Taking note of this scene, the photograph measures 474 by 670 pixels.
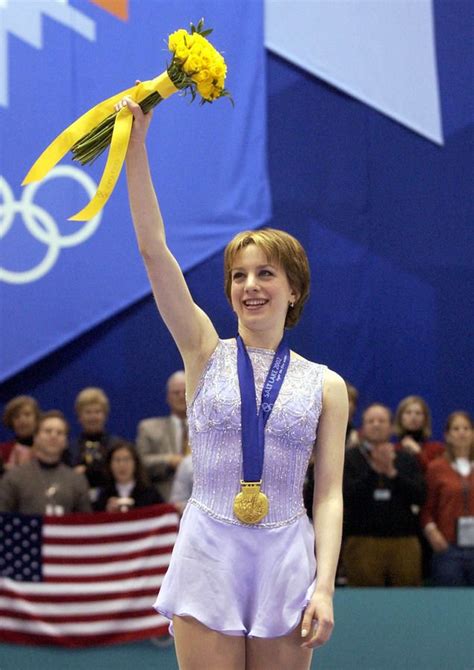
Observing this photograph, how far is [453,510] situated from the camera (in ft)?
23.2

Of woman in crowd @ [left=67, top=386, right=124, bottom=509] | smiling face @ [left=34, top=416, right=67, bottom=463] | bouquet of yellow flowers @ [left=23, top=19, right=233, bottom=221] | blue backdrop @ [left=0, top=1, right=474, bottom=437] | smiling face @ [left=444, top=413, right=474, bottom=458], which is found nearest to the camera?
bouquet of yellow flowers @ [left=23, top=19, right=233, bottom=221]

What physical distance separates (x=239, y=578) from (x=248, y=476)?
0.25 metres

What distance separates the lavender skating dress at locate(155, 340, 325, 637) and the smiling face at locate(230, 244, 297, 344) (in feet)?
0.44

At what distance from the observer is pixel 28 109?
893 centimetres

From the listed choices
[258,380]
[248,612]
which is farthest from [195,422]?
[248,612]

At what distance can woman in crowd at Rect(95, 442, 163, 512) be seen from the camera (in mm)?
6793

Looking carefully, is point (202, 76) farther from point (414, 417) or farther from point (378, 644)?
point (414, 417)

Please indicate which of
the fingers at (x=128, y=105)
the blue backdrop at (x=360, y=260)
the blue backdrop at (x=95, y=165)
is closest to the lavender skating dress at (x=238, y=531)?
the fingers at (x=128, y=105)

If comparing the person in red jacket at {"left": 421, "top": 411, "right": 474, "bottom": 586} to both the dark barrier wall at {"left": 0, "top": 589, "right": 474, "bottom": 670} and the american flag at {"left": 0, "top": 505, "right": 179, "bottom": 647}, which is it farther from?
the american flag at {"left": 0, "top": 505, "right": 179, "bottom": 647}

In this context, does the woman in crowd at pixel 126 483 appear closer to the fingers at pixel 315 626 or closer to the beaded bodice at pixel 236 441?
the beaded bodice at pixel 236 441

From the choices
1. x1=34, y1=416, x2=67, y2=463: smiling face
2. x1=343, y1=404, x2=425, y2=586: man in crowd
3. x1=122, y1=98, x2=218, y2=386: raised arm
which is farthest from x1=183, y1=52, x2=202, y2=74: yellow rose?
x1=343, y1=404, x2=425, y2=586: man in crowd

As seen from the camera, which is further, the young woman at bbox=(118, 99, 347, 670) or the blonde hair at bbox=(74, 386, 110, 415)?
the blonde hair at bbox=(74, 386, 110, 415)

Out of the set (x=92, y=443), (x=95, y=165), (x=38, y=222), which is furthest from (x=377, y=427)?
(x=38, y=222)

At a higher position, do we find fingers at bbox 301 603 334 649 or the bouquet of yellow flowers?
the bouquet of yellow flowers
